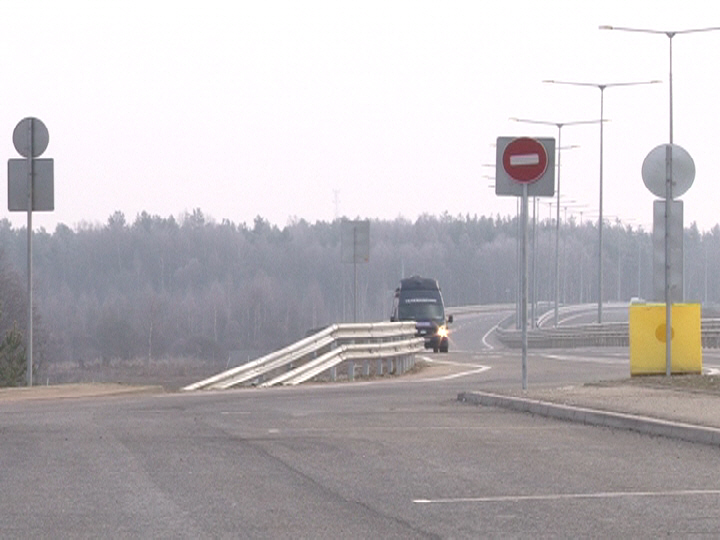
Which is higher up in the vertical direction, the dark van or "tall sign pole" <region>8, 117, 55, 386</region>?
"tall sign pole" <region>8, 117, 55, 386</region>

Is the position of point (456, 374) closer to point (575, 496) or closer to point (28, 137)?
point (28, 137)

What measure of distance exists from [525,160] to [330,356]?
9776 millimetres

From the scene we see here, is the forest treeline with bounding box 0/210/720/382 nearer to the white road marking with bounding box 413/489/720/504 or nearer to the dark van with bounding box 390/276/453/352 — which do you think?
the dark van with bounding box 390/276/453/352

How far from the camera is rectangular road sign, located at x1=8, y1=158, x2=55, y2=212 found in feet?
70.3

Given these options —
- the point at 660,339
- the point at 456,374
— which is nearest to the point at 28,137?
the point at 660,339

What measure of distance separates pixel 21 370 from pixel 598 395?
53222mm

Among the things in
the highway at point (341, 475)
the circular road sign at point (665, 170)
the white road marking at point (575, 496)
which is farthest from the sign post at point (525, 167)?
the white road marking at point (575, 496)

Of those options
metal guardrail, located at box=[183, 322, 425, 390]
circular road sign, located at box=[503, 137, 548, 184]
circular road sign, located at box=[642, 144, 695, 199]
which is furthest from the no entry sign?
metal guardrail, located at box=[183, 322, 425, 390]

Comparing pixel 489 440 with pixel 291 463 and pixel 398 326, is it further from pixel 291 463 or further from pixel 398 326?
pixel 398 326

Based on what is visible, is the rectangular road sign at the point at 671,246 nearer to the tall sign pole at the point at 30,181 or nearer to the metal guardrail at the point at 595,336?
the tall sign pole at the point at 30,181

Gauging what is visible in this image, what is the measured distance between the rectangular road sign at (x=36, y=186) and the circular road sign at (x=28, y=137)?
248mm

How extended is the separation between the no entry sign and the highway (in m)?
2.97

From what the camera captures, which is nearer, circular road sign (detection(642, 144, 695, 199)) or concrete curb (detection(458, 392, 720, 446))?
concrete curb (detection(458, 392, 720, 446))

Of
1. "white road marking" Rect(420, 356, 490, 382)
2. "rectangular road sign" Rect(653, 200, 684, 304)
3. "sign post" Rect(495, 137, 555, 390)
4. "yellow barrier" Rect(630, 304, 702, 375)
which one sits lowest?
"white road marking" Rect(420, 356, 490, 382)
